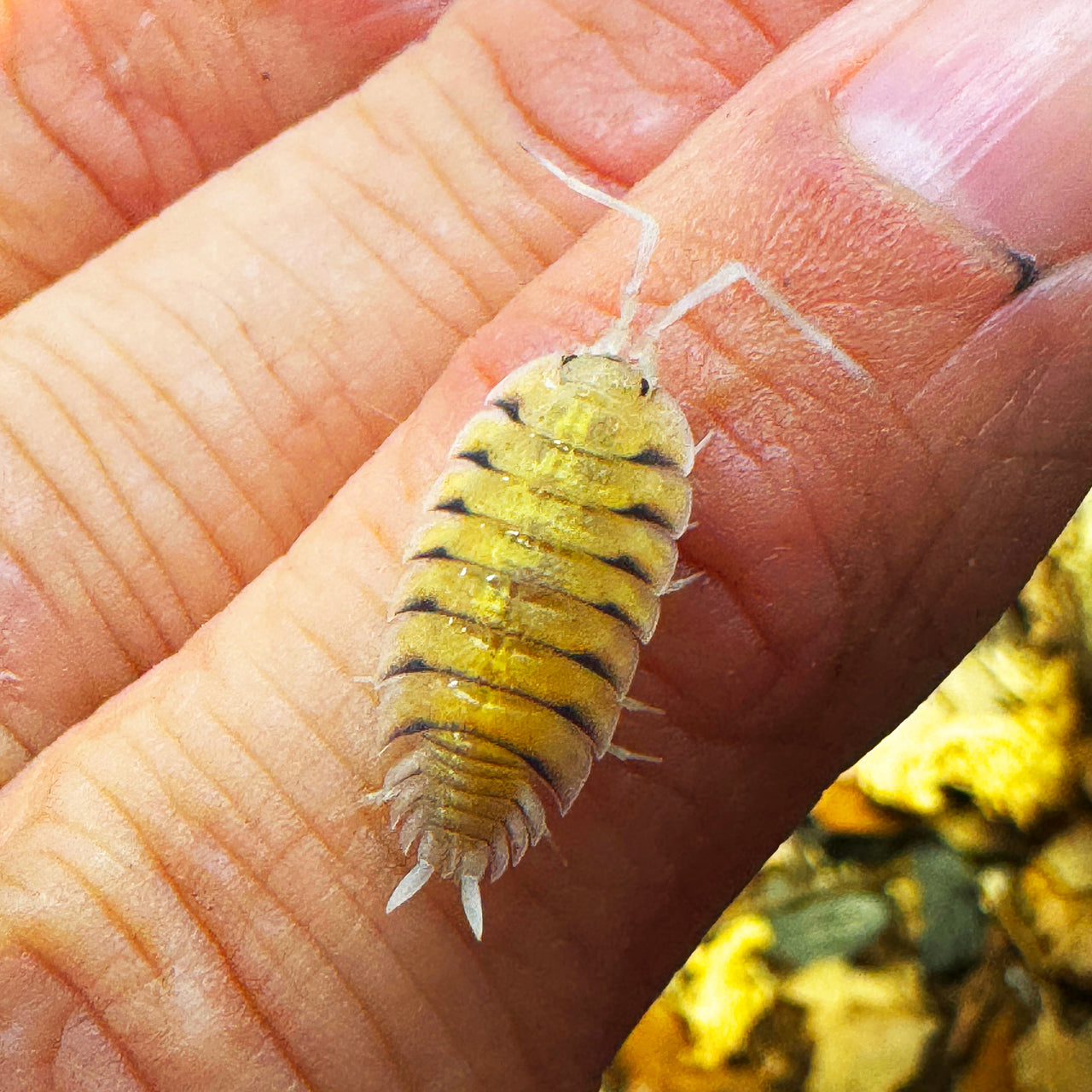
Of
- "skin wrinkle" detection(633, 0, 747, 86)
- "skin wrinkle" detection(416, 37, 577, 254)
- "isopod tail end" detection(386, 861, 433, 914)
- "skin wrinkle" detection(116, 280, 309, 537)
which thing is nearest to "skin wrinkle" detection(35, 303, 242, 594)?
"skin wrinkle" detection(116, 280, 309, 537)

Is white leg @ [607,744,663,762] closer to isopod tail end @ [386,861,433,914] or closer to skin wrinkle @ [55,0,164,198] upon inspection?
isopod tail end @ [386,861,433,914]

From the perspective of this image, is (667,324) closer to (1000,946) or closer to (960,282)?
(960,282)

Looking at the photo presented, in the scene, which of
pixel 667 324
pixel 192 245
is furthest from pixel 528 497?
pixel 192 245

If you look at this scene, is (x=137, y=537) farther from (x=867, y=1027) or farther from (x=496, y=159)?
(x=867, y=1027)

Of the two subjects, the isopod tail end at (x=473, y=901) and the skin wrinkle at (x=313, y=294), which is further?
the skin wrinkle at (x=313, y=294)

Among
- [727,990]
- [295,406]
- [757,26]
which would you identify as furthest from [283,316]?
[727,990]

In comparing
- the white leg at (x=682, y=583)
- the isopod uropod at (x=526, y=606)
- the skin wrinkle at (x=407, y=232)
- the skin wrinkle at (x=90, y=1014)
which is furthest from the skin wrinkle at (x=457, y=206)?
the skin wrinkle at (x=90, y=1014)

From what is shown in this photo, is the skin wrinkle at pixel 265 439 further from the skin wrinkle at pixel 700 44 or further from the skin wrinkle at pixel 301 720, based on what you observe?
the skin wrinkle at pixel 700 44

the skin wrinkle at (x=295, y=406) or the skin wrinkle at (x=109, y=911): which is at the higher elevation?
the skin wrinkle at (x=295, y=406)
